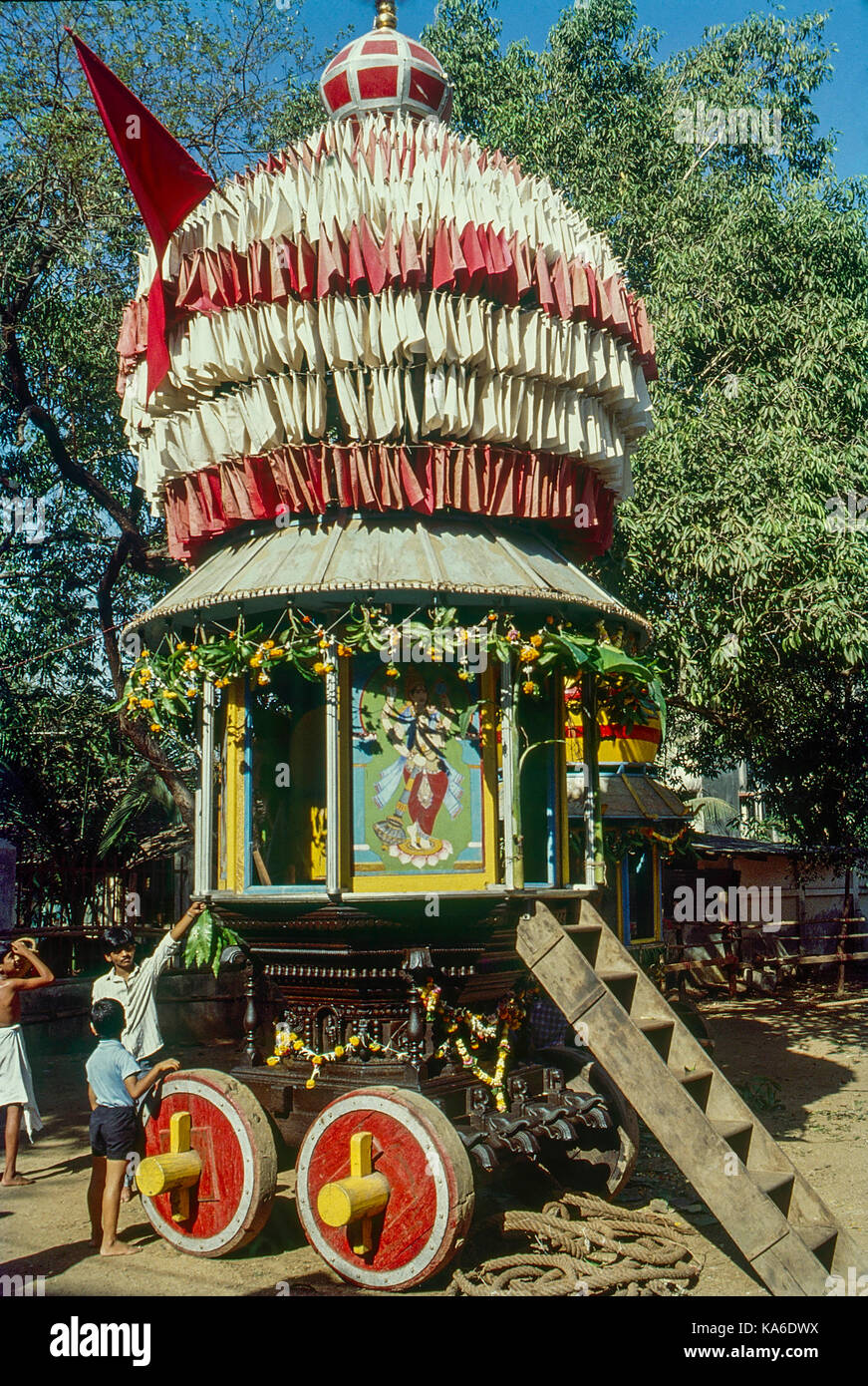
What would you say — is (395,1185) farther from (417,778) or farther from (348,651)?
(348,651)

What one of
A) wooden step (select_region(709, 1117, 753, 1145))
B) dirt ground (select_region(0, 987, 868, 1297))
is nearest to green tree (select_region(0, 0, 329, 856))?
dirt ground (select_region(0, 987, 868, 1297))

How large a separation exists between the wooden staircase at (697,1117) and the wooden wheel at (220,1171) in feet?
6.63

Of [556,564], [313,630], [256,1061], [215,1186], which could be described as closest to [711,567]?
[556,564]

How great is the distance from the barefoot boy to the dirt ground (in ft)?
1.11

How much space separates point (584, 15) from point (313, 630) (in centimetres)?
2175

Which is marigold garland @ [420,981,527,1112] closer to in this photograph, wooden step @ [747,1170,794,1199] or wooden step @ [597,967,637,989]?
wooden step @ [597,967,637,989]

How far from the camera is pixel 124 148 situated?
8.11 meters

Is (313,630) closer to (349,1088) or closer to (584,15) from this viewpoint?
(349,1088)

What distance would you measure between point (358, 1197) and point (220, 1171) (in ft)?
4.38

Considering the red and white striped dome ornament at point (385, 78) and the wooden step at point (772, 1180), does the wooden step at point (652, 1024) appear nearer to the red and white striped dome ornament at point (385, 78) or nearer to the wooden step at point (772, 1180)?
the wooden step at point (772, 1180)

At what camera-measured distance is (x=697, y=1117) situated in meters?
6.98

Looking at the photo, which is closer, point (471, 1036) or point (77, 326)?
point (471, 1036)

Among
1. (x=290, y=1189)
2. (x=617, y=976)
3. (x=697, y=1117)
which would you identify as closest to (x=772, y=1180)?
(x=697, y=1117)

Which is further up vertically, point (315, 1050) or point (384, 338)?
point (384, 338)
